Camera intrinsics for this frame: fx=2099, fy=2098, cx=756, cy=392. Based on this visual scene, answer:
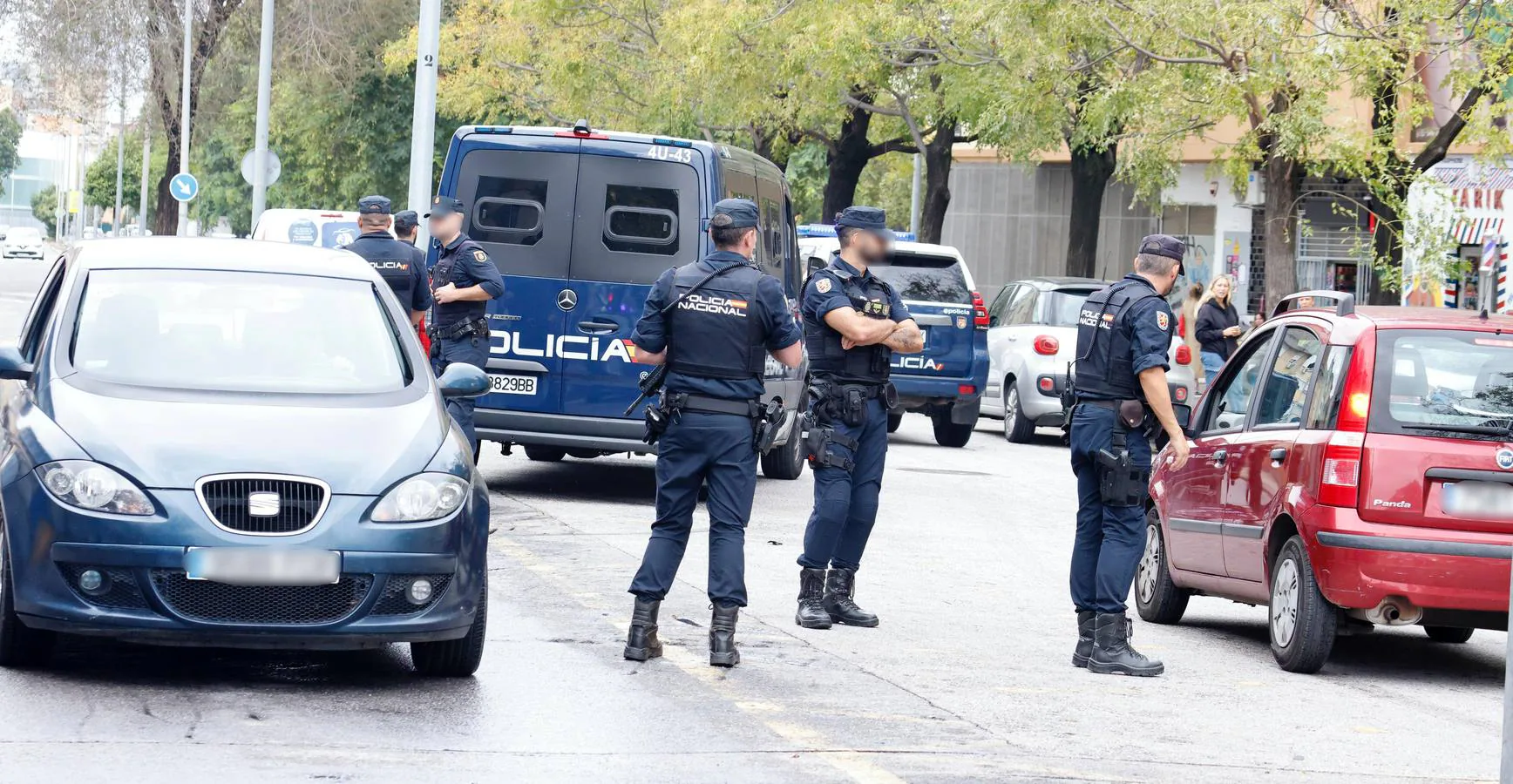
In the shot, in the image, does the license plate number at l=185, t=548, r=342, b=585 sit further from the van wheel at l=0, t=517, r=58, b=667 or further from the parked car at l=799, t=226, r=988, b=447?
→ the parked car at l=799, t=226, r=988, b=447

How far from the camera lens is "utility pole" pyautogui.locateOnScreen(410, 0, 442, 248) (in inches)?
738

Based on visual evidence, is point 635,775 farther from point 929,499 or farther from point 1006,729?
point 929,499

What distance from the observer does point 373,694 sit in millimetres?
6910

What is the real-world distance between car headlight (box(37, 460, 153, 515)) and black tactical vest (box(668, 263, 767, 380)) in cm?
212

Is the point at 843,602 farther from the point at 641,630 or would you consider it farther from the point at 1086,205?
the point at 1086,205

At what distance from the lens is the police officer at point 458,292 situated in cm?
1210

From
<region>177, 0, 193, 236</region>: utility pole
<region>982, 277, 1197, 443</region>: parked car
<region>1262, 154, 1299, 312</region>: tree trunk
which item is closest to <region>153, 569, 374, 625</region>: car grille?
<region>982, 277, 1197, 443</region>: parked car

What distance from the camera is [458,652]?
717cm

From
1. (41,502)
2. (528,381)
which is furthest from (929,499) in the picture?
(41,502)

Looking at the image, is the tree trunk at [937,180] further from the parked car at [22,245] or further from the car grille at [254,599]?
the parked car at [22,245]

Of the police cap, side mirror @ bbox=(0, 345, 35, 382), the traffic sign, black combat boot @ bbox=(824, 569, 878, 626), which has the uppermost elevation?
the traffic sign

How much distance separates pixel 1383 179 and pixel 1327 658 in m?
14.4

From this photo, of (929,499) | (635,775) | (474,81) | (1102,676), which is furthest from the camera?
(474,81)

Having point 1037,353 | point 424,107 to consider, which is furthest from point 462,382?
point 1037,353
